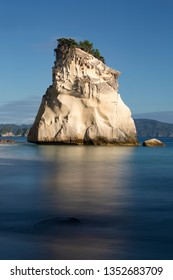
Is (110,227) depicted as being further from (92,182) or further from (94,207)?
(92,182)

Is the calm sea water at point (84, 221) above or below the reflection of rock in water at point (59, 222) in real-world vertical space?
below

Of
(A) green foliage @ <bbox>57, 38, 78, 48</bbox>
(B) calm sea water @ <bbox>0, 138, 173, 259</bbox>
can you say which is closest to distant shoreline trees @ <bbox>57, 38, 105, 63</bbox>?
(A) green foliage @ <bbox>57, 38, 78, 48</bbox>

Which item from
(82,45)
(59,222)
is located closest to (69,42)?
(82,45)

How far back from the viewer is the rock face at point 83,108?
58.8 meters

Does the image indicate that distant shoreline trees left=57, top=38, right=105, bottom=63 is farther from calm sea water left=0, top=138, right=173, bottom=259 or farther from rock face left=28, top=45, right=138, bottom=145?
calm sea water left=0, top=138, right=173, bottom=259

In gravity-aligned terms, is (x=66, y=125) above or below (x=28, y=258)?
above

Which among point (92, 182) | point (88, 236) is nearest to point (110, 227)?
point (88, 236)

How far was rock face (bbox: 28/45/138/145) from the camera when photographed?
58.8 metres

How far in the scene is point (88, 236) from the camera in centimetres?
858

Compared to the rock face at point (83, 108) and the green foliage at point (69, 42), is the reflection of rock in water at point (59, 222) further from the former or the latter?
the green foliage at point (69, 42)

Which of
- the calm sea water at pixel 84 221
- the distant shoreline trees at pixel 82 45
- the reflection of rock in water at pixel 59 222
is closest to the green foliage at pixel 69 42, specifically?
the distant shoreline trees at pixel 82 45

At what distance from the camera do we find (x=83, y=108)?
6003cm

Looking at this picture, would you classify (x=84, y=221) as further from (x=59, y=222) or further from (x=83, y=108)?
(x=83, y=108)
